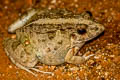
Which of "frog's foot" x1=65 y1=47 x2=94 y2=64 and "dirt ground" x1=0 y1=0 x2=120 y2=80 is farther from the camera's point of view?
"frog's foot" x1=65 y1=47 x2=94 y2=64

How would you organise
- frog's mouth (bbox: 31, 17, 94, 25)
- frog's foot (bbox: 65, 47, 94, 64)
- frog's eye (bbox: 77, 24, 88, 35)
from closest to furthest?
frog's eye (bbox: 77, 24, 88, 35) → frog's mouth (bbox: 31, 17, 94, 25) → frog's foot (bbox: 65, 47, 94, 64)

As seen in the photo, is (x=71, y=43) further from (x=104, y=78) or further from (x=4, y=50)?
(x=4, y=50)

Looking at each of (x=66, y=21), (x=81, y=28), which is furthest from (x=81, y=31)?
(x=66, y=21)

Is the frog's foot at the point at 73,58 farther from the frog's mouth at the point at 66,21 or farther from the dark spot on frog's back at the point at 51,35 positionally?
the frog's mouth at the point at 66,21

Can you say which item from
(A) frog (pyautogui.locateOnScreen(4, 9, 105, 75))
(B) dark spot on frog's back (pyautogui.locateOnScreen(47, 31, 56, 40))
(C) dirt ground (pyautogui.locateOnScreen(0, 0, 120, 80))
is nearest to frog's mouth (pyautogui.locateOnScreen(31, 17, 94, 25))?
(A) frog (pyautogui.locateOnScreen(4, 9, 105, 75))

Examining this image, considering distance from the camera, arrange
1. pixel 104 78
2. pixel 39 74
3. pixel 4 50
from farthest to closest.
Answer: pixel 4 50, pixel 39 74, pixel 104 78

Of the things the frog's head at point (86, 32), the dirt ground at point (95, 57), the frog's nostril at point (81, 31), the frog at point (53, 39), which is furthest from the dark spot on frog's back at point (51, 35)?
the dirt ground at point (95, 57)

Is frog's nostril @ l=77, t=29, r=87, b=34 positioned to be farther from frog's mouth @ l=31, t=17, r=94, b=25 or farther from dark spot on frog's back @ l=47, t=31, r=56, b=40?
dark spot on frog's back @ l=47, t=31, r=56, b=40

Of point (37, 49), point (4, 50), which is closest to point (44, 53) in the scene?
point (37, 49)
